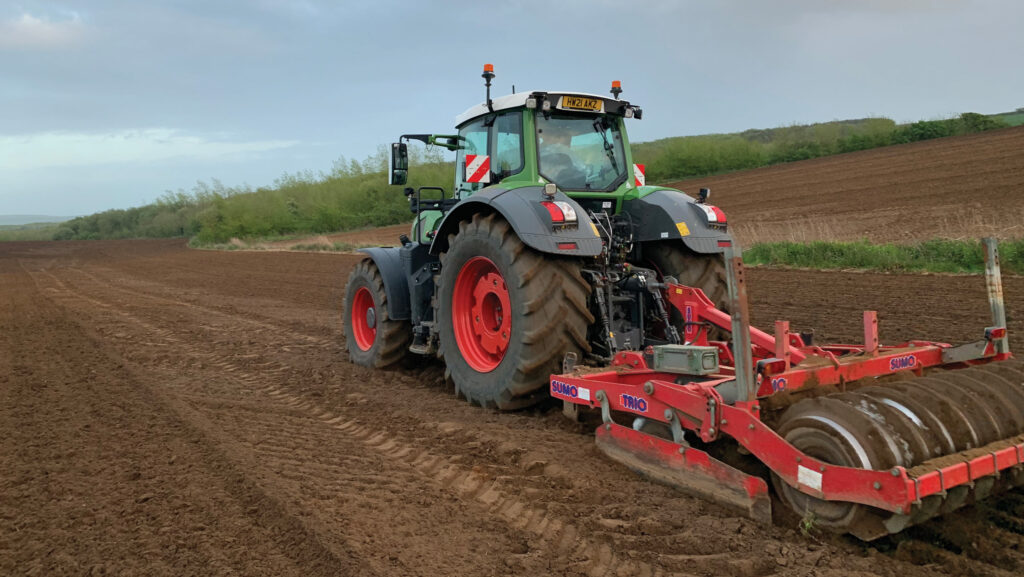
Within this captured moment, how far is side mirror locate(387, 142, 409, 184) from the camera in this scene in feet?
19.4

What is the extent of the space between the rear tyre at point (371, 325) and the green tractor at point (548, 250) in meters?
0.41

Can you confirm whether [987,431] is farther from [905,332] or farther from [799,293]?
[799,293]

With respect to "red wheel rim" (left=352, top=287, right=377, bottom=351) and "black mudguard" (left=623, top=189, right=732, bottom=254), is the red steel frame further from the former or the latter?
"red wheel rim" (left=352, top=287, right=377, bottom=351)

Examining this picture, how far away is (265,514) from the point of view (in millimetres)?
3201

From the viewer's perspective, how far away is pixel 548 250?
4.24 meters

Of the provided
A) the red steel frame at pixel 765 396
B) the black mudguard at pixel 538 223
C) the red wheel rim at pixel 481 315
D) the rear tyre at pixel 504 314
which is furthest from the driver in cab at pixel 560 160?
the red steel frame at pixel 765 396

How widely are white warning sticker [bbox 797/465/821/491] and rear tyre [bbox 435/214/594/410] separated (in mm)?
1858

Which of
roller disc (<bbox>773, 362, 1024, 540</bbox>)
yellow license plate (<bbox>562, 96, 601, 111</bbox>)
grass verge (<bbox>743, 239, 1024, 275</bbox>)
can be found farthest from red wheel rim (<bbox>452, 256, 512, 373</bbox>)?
grass verge (<bbox>743, 239, 1024, 275</bbox>)

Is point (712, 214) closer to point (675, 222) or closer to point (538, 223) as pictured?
point (675, 222)

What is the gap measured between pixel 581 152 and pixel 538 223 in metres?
1.18

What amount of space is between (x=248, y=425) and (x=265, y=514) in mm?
1645

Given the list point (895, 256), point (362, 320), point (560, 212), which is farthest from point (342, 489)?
point (895, 256)

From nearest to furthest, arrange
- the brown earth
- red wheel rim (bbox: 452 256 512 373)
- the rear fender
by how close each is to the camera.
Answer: red wheel rim (bbox: 452 256 512 373) → the rear fender → the brown earth

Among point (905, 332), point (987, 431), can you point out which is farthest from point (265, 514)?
point (905, 332)
